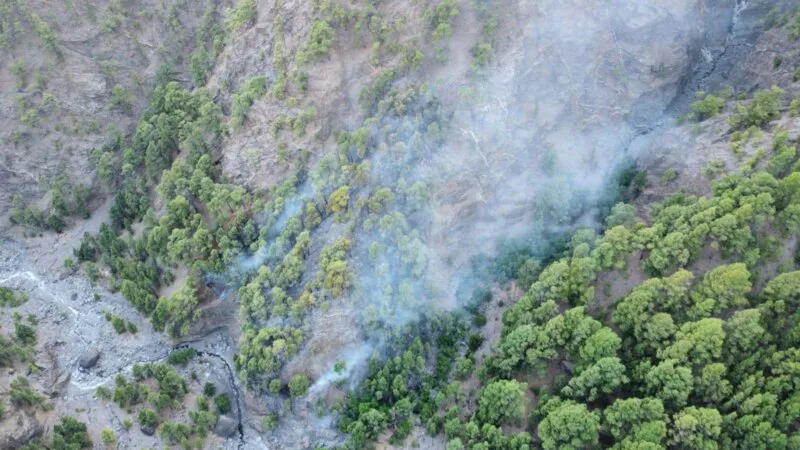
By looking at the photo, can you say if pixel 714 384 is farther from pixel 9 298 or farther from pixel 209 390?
pixel 9 298

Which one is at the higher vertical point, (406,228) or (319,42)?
(319,42)

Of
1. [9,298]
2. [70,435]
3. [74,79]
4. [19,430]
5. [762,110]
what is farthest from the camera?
[74,79]

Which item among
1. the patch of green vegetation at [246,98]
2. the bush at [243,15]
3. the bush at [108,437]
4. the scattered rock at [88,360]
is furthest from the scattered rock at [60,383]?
the bush at [243,15]

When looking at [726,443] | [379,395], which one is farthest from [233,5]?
[726,443]

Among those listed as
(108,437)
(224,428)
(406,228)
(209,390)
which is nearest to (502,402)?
(406,228)

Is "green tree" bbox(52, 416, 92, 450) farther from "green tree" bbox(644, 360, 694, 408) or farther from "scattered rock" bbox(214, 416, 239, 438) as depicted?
"green tree" bbox(644, 360, 694, 408)

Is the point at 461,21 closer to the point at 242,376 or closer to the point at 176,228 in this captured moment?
the point at 176,228

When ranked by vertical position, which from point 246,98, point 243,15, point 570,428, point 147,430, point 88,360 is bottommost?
point 570,428
